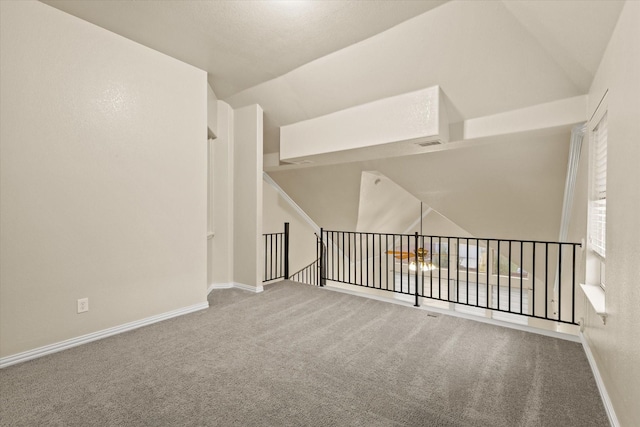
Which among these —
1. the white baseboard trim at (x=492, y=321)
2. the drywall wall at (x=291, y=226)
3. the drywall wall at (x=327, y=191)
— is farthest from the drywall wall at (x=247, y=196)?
the drywall wall at (x=291, y=226)

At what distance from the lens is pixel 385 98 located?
359 centimetres

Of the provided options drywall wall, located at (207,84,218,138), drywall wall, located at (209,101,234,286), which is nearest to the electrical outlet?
drywall wall, located at (209,101,234,286)

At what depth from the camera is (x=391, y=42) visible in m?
2.99

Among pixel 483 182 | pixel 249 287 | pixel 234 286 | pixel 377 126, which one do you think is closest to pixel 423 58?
pixel 377 126

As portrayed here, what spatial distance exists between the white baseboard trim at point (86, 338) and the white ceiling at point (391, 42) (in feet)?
9.15

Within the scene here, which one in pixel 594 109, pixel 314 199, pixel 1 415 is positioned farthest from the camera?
pixel 314 199

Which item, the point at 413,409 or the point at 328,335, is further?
the point at 328,335

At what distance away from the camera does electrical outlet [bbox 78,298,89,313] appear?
8.80 ft

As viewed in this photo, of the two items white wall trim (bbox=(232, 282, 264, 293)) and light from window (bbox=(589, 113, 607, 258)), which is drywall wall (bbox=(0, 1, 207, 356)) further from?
light from window (bbox=(589, 113, 607, 258))

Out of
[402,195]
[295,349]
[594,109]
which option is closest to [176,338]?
[295,349]

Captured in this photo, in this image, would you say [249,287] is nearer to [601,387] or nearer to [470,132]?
[470,132]

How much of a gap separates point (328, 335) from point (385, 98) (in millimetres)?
2689

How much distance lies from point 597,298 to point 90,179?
4217mm

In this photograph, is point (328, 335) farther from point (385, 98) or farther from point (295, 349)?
point (385, 98)
